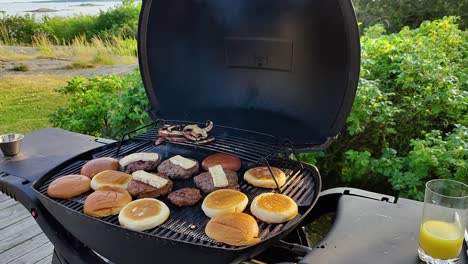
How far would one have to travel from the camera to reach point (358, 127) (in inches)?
90.7

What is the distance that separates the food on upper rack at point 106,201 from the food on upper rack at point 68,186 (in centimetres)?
10

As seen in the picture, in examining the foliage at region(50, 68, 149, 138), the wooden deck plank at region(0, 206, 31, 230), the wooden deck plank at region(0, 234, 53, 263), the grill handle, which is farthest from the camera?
the foliage at region(50, 68, 149, 138)

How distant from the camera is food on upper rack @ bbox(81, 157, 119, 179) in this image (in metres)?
1.65

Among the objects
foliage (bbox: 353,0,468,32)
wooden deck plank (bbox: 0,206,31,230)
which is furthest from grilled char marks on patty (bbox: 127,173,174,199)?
foliage (bbox: 353,0,468,32)

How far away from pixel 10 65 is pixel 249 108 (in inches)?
241

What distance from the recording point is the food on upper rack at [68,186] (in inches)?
58.5

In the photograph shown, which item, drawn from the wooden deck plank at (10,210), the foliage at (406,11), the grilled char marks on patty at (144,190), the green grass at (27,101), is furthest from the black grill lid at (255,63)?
the foliage at (406,11)

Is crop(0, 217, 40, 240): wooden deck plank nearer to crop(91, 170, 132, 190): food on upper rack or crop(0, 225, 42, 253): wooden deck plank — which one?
crop(0, 225, 42, 253): wooden deck plank

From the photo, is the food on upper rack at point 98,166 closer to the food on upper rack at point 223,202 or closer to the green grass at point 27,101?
the food on upper rack at point 223,202

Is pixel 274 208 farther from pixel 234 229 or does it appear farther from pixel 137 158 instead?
pixel 137 158

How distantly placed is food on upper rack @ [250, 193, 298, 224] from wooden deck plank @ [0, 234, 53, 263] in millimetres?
2028

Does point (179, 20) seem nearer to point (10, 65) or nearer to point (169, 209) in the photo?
point (169, 209)

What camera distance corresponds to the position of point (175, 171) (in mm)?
1634

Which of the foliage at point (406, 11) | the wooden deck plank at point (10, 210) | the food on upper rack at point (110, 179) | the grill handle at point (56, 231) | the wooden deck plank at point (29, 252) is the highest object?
the foliage at point (406, 11)
